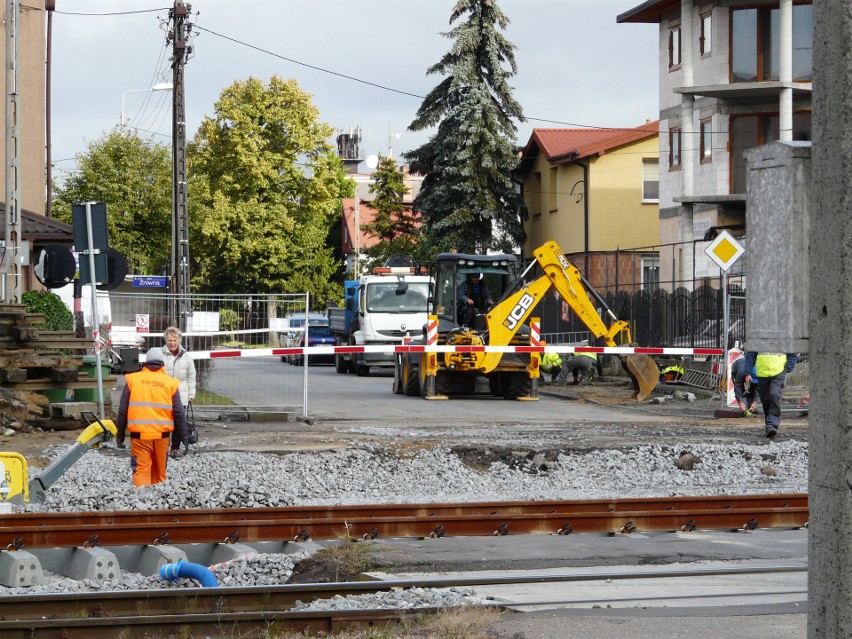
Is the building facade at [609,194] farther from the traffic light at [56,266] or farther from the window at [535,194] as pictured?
the traffic light at [56,266]

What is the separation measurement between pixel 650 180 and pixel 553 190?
183 inches

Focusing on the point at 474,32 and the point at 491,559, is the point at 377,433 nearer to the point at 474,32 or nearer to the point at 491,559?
the point at 491,559

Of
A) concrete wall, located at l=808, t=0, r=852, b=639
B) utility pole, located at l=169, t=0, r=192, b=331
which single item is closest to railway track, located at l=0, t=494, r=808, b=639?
concrete wall, located at l=808, t=0, r=852, b=639

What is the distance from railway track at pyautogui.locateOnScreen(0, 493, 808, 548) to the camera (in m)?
9.22

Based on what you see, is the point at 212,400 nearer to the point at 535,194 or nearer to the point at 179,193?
the point at 179,193

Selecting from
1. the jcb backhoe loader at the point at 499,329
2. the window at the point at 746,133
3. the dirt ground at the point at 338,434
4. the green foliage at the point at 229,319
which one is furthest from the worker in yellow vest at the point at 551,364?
the green foliage at the point at 229,319

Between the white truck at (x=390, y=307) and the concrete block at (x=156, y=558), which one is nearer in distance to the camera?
the concrete block at (x=156, y=558)

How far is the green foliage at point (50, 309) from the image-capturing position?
1105 inches

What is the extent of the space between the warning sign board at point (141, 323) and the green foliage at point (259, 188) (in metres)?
41.3

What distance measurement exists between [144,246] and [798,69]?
35.4m

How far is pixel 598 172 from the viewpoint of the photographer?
159 feet

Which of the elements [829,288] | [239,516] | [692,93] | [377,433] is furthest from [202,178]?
[829,288]

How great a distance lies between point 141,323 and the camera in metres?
22.3

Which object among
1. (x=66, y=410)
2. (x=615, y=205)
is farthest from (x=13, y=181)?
(x=615, y=205)
